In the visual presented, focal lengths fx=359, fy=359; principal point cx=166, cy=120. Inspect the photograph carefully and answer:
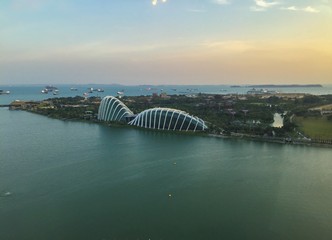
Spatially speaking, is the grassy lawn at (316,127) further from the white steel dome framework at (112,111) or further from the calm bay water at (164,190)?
the white steel dome framework at (112,111)

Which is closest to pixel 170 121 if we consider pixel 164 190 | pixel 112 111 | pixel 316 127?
pixel 112 111

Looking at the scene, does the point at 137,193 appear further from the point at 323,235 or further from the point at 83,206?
the point at 323,235

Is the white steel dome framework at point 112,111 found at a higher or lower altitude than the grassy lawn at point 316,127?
higher

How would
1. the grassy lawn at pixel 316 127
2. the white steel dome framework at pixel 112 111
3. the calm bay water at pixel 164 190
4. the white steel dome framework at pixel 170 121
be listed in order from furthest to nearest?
the white steel dome framework at pixel 112 111, the white steel dome framework at pixel 170 121, the grassy lawn at pixel 316 127, the calm bay water at pixel 164 190

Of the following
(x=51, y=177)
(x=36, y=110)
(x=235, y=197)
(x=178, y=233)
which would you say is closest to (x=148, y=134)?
(x=51, y=177)

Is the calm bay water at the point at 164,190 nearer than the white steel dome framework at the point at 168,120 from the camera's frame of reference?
Yes

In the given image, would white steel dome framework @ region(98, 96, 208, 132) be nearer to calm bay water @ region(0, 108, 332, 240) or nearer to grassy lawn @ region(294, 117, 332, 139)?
calm bay water @ region(0, 108, 332, 240)

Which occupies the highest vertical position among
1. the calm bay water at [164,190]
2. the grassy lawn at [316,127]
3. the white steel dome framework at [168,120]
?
the white steel dome framework at [168,120]

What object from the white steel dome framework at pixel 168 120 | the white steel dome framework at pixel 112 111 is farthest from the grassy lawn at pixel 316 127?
the white steel dome framework at pixel 112 111
